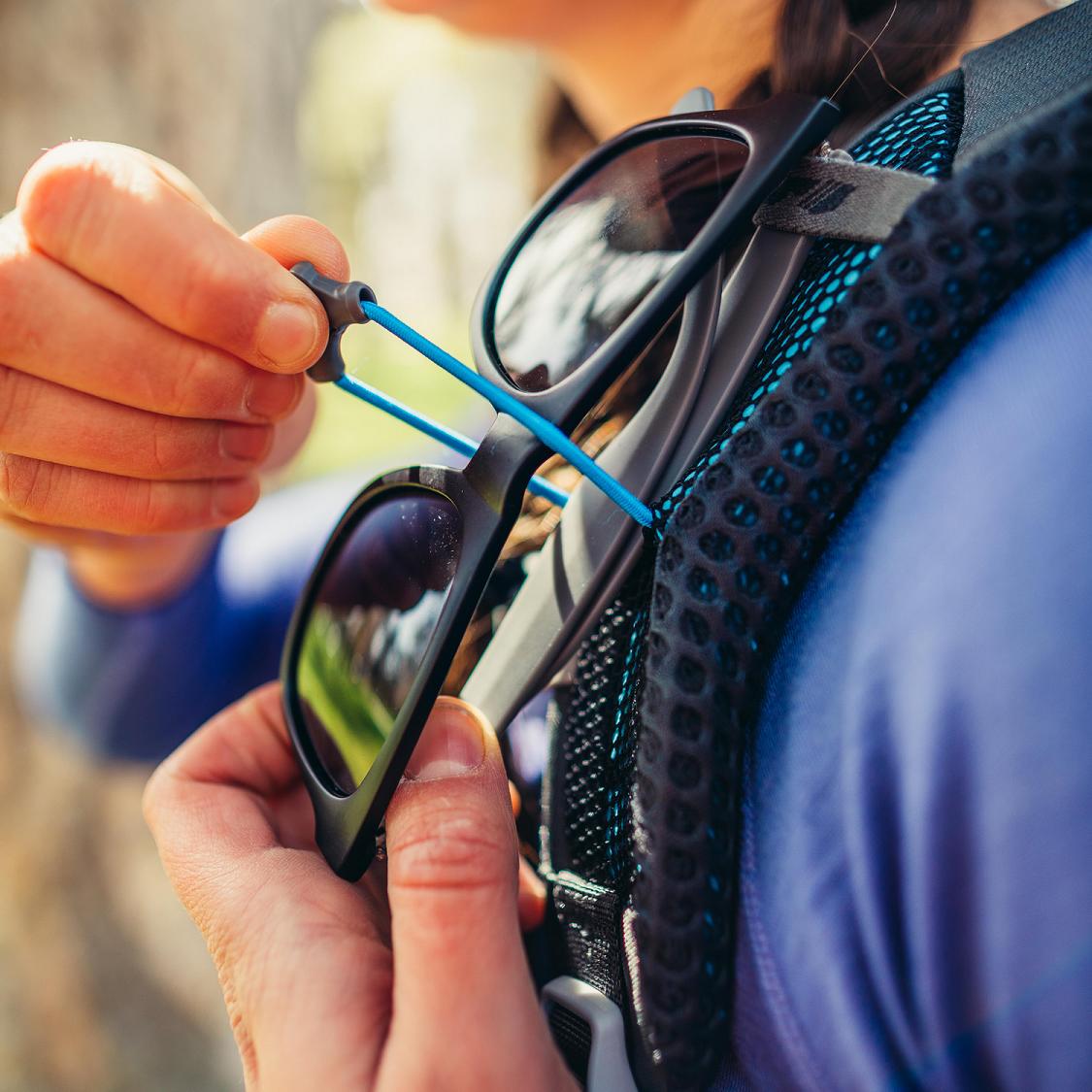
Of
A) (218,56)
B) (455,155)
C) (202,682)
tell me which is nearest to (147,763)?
(202,682)

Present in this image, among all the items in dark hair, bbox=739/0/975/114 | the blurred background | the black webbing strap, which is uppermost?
dark hair, bbox=739/0/975/114

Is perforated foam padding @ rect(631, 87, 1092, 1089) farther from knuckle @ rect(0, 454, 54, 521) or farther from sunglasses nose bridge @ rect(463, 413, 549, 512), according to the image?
knuckle @ rect(0, 454, 54, 521)

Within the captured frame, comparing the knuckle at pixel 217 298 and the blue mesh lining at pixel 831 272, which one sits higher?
the blue mesh lining at pixel 831 272

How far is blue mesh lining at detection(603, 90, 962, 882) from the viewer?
426 mm

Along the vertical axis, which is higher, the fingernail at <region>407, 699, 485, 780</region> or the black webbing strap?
the black webbing strap

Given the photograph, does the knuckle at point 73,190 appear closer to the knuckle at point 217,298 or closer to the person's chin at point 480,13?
the knuckle at point 217,298

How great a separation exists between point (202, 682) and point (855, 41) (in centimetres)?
91

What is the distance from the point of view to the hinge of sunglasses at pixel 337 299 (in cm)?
48

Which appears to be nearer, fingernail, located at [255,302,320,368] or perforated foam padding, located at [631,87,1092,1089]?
perforated foam padding, located at [631,87,1092,1089]

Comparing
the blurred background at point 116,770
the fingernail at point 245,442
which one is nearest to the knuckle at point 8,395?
the fingernail at point 245,442

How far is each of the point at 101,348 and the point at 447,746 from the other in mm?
288

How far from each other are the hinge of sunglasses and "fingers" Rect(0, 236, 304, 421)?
0.17 feet

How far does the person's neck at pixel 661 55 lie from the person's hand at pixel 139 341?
0.42 metres

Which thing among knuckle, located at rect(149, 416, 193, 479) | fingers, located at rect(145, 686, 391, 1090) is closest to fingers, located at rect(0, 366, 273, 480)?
knuckle, located at rect(149, 416, 193, 479)
